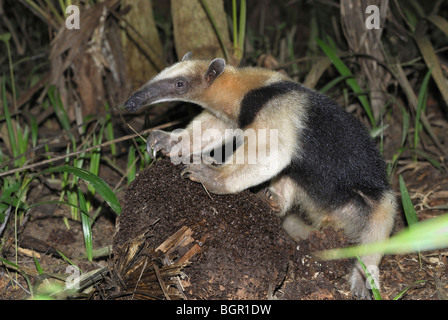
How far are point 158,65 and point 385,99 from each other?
3.12 meters

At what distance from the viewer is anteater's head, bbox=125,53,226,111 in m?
4.32

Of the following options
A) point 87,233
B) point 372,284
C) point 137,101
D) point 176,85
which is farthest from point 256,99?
point 87,233

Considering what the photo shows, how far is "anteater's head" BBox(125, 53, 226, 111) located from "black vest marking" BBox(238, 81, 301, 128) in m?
0.35

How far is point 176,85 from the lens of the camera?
436cm

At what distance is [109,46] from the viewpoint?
662cm

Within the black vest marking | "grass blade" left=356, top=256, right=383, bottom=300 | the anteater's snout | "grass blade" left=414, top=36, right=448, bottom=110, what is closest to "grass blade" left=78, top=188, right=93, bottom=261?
the anteater's snout

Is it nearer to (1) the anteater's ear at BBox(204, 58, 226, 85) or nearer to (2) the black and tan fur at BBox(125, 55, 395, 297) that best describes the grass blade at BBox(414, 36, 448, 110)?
(2) the black and tan fur at BBox(125, 55, 395, 297)

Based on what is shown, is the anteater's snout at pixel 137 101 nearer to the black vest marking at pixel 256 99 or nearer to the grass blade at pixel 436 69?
the black vest marking at pixel 256 99

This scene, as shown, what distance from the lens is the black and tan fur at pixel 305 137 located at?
409 centimetres

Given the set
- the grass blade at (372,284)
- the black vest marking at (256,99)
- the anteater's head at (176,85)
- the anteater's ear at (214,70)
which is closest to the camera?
the grass blade at (372,284)

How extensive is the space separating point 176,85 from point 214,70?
36cm

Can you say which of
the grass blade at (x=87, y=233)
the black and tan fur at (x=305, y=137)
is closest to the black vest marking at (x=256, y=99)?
the black and tan fur at (x=305, y=137)

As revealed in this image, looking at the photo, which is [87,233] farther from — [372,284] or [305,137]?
[372,284]

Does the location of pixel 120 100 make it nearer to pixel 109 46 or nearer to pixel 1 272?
pixel 109 46
